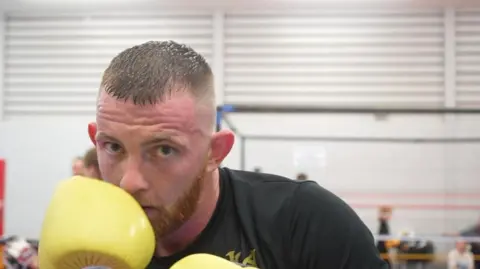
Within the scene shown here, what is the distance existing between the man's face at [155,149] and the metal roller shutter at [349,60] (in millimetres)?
4936

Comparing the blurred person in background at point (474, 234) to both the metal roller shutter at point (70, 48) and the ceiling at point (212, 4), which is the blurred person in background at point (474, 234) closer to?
the ceiling at point (212, 4)

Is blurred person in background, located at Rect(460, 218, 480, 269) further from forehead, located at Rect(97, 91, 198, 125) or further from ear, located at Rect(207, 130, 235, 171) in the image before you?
forehead, located at Rect(97, 91, 198, 125)

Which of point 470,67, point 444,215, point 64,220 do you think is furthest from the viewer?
point 470,67

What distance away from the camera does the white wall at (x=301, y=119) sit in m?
5.46

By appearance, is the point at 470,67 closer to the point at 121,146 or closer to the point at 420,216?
the point at 420,216

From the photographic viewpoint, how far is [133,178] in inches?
38.0

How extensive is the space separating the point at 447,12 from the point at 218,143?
5.41 meters

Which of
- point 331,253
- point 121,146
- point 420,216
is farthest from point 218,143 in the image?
point 420,216

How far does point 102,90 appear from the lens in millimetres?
1021

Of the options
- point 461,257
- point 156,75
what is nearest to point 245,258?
point 156,75

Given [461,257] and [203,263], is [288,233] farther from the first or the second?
[461,257]

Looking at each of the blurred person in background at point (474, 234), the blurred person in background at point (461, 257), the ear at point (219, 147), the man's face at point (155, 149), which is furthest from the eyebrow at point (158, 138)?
the blurred person in background at point (474, 234)

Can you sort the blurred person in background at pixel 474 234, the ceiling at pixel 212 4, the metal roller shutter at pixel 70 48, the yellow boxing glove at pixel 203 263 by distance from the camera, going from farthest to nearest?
the metal roller shutter at pixel 70 48 < the ceiling at pixel 212 4 < the blurred person in background at pixel 474 234 < the yellow boxing glove at pixel 203 263

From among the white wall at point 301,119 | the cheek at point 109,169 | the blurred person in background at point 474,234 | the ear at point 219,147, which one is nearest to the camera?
the cheek at point 109,169
